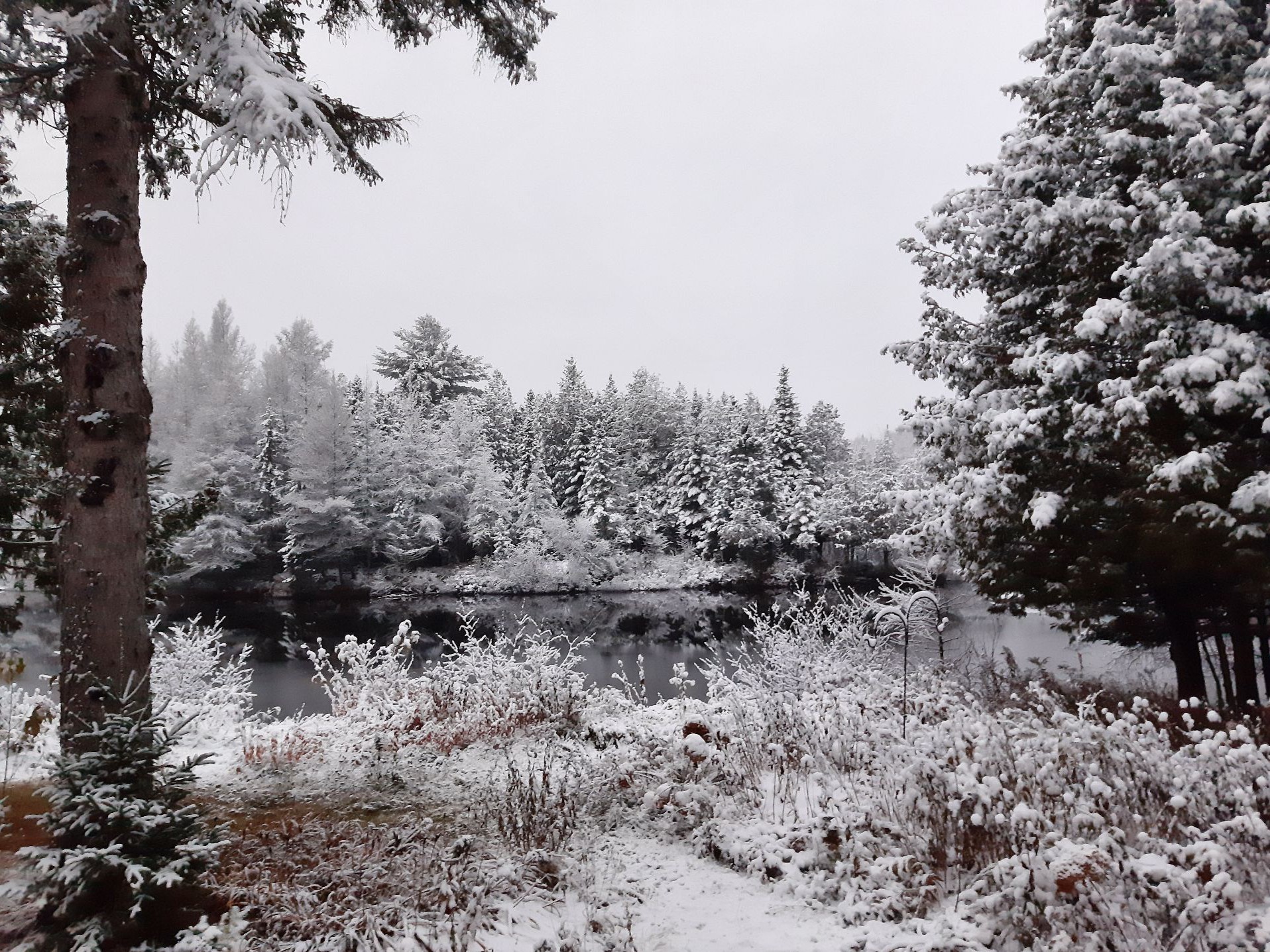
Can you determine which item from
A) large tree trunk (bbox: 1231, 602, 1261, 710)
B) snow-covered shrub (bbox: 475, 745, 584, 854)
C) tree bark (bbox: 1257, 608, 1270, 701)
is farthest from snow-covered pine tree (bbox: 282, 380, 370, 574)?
tree bark (bbox: 1257, 608, 1270, 701)

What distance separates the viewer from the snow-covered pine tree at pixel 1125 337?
560 cm

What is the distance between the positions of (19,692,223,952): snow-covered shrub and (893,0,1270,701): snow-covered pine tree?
Answer: 6352mm

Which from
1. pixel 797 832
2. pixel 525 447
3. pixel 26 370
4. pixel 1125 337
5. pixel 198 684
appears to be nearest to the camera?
pixel 797 832

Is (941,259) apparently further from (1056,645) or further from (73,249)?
(1056,645)

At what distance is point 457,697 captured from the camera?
812 cm

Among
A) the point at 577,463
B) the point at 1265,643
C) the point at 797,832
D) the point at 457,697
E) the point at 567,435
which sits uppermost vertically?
the point at 567,435

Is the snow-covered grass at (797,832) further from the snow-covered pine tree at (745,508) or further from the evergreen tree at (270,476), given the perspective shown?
the evergreen tree at (270,476)

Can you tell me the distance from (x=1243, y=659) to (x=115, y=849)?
8.54 meters

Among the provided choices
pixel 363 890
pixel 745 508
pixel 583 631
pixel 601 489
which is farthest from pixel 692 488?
pixel 363 890

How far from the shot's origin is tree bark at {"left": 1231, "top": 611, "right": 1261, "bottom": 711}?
6309 mm

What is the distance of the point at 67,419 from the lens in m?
3.45

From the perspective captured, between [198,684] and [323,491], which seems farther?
[323,491]

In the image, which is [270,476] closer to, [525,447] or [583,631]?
[525,447]

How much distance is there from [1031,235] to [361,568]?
102 feet
